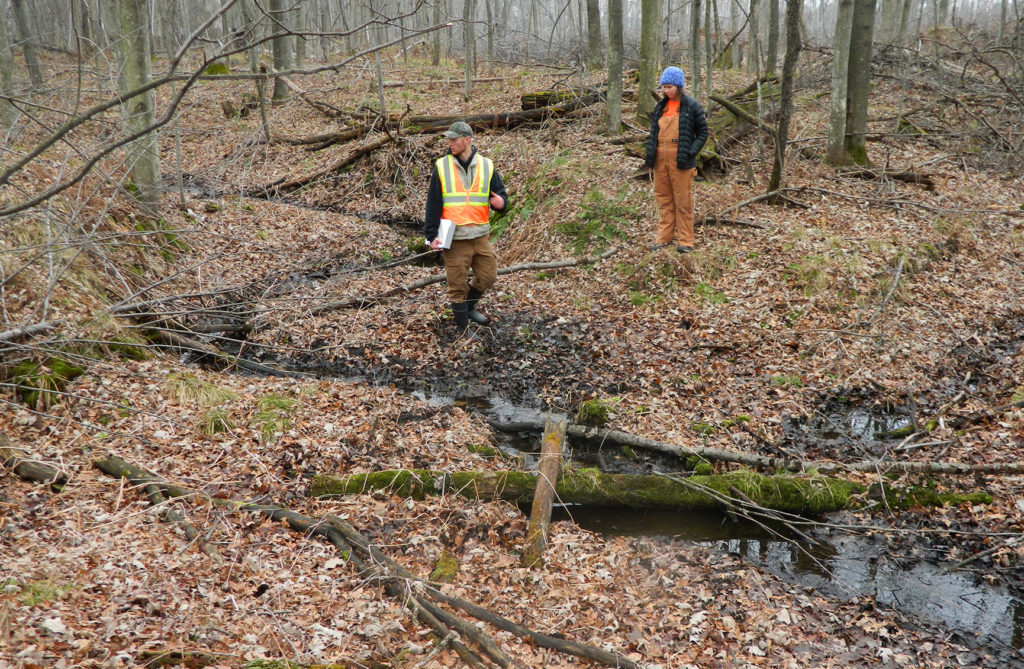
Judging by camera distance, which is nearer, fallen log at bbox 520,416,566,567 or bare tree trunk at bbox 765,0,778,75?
fallen log at bbox 520,416,566,567

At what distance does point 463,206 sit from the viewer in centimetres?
789

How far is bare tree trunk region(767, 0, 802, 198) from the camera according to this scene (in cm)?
884

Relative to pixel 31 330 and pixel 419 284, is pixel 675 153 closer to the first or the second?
pixel 419 284

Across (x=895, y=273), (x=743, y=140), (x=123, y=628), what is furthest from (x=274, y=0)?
(x=123, y=628)

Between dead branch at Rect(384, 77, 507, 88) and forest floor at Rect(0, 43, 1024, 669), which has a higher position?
dead branch at Rect(384, 77, 507, 88)

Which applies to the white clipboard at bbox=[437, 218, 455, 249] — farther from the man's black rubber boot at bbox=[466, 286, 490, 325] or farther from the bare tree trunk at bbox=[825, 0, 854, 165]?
the bare tree trunk at bbox=[825, 0, 854, 165]

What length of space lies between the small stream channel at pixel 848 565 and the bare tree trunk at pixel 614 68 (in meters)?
9.09

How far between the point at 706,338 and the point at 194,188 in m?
12.7

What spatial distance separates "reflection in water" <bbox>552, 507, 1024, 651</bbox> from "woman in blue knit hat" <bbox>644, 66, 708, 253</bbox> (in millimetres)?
4927

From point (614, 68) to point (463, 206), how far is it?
6.71 metres

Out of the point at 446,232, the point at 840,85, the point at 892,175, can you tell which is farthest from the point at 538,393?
the point at 892,175

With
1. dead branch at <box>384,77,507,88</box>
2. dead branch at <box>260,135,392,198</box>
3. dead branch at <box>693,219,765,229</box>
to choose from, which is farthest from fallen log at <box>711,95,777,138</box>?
dead branch at <box>384,77,507,88</box>

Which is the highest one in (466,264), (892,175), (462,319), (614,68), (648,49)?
(648,49)

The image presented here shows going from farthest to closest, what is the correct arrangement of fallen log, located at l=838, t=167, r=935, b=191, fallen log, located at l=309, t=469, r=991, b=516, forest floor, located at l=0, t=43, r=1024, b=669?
fallen log, located at l=838, t=167, r=935, b=191
fallen log, located at l=309, t=469, r=991, b=516
forest floor, located at l=0, t=43, r=1024, b=669
